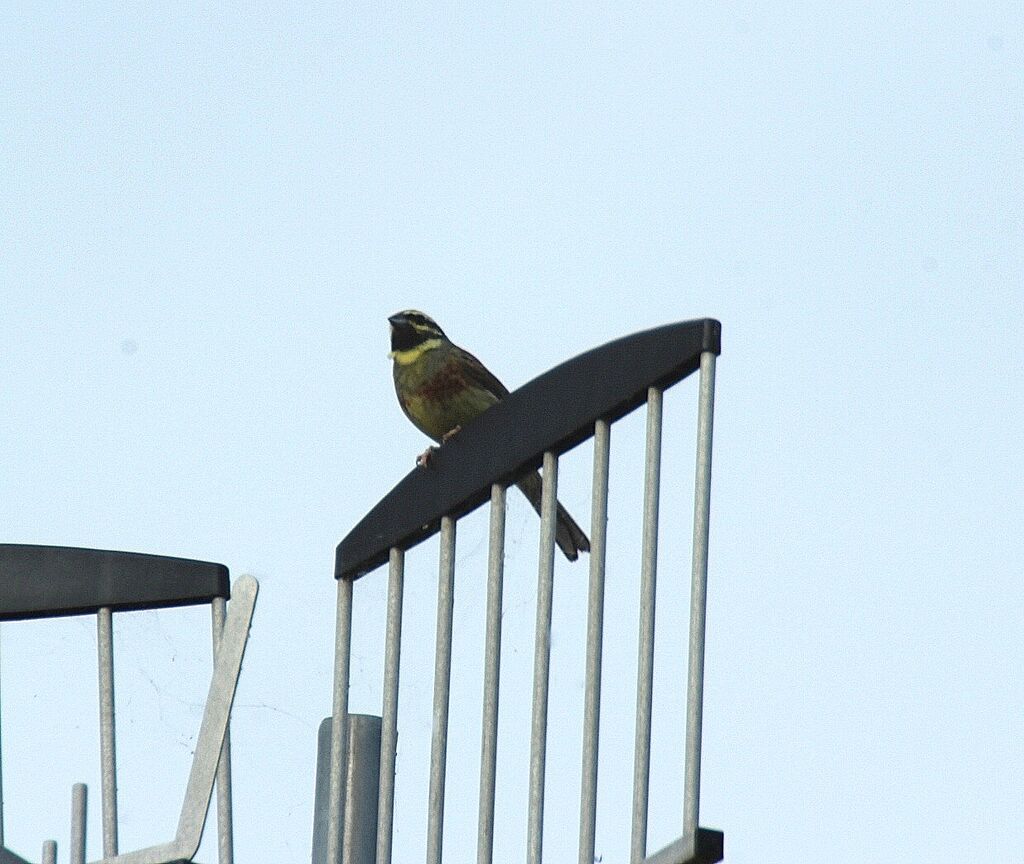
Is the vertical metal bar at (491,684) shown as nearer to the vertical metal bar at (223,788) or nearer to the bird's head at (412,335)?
the vertical metal bar at (223,788)

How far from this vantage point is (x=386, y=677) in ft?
16.1

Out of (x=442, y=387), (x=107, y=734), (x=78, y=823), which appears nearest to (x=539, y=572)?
(x=107, y=734)

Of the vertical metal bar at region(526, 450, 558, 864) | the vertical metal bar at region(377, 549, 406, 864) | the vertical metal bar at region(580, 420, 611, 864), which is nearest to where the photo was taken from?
the vertical metal bar at region(580, 420, 611, 864)

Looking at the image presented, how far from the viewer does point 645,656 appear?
3.97 metres

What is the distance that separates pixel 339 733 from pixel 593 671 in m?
1.09

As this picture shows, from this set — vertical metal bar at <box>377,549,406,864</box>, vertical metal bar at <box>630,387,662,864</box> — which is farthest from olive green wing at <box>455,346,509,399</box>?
vertical metal bar at <box>630,387,662,864</box>

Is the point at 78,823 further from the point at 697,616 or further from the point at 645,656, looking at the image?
the point at 697,616

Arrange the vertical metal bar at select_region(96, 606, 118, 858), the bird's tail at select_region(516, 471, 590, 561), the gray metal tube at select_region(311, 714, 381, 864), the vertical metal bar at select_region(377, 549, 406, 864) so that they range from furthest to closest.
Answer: the vertical metal bar at select_region(96, 606, 118, 858) < the gray metal tube at select_region(311, 714, 381, 864) < the vertical metal bar at select_region(377, 549, 406, 864) < the bird's tail at select_region(516, 471, 590, 561)

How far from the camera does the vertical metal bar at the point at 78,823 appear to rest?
5406mm

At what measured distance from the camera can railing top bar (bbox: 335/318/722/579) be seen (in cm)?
423

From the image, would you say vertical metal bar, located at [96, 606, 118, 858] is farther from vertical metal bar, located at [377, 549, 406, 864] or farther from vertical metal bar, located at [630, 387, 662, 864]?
vertical metal bar, located at [630, 387, 662, 864]

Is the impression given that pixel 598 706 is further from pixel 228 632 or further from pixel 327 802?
pixel 327 802

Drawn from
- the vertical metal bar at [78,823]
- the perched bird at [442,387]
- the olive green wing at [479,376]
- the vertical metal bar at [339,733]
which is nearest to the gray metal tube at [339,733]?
the vertical metal bar at [339,733]

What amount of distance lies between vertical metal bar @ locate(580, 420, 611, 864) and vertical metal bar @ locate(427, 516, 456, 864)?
21.4 inches
